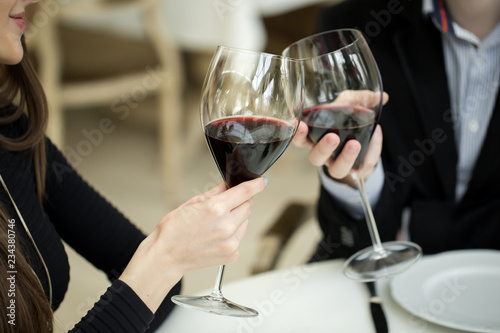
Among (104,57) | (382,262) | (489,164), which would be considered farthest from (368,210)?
(104,57)

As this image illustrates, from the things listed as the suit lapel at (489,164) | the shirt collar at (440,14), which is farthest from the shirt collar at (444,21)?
the suit lapel at (489,164)

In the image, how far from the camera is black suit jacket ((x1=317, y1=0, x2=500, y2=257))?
115 centimetres

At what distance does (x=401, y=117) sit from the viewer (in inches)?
49.3

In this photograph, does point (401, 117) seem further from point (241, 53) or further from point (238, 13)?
point (238, 13)

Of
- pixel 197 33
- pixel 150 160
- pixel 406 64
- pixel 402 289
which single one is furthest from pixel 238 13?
pixel 402 289

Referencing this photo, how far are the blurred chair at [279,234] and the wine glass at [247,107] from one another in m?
0.51

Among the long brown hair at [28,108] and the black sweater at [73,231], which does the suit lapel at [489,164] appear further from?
the long brown hair at [28,108]

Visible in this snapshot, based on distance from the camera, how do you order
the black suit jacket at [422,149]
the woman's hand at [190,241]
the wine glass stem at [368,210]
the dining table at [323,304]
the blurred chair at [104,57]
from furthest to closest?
the blurred chair at [104,57], the black suit jacket at [422,149], the wine glass stem at [368,210], the dining table at [323,304], the woman's hand at [190,241]

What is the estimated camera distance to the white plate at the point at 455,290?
72 cm

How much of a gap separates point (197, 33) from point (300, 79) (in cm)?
251

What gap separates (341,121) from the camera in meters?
0.82

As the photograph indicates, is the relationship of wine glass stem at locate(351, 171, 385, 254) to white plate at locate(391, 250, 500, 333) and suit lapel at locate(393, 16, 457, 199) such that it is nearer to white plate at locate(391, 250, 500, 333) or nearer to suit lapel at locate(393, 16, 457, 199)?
white plate at locate(391, 250, 500, 333)

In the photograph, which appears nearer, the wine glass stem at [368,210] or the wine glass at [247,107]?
the wine glass at [247,107]

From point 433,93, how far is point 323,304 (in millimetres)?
631
